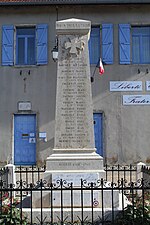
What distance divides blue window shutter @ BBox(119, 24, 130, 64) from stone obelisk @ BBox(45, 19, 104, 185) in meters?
8.86

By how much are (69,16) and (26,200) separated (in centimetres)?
1076

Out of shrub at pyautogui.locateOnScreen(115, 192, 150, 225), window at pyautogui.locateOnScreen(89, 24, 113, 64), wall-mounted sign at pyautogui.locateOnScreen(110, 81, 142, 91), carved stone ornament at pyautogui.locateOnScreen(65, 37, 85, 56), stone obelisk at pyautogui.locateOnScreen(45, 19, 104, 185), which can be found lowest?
shrub at pyautogui.locateOnScreen(115, 192, 150, 225)

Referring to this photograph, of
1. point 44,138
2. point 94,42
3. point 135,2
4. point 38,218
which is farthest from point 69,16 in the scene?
point 38,218

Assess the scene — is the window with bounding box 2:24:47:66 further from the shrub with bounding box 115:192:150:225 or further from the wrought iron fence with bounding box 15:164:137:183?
the shrub with bounding box 115:192:150:225

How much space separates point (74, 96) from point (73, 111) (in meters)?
0.28

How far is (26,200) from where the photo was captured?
7043 millimetres

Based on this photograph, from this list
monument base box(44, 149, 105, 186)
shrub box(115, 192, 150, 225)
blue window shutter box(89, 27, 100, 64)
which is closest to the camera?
shrub box(115, 192, 150, 225)

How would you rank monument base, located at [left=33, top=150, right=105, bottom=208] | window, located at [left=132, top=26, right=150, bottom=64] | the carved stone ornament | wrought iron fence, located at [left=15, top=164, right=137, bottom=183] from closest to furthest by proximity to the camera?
monument base, located at [left=33, top=150, right=105, bottom=208] → the carved stone ornament → wrought iron fence, located at [left=15, top=164, right=137, bottom=183] → window, located at [left=132, top=26, right=150, bottom=64]

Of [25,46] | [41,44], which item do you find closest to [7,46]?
[25,46]

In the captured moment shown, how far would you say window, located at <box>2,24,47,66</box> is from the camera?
1590 cm

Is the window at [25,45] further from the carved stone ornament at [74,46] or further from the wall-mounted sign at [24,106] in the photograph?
the carved stone ornament at [74,46]

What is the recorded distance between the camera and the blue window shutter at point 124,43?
1581 centimetres

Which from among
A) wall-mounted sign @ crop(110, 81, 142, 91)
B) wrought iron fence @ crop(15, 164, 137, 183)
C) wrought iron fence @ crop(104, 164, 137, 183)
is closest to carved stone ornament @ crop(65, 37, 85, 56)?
wrought iron fence @ crop(15, 164, 137, 183)

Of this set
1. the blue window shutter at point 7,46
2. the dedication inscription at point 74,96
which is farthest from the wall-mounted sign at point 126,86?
the dedication inscription at point 74,96
